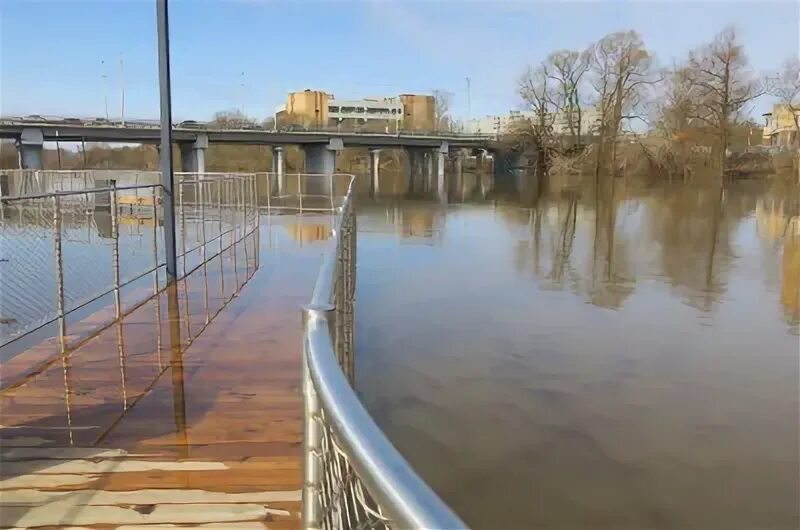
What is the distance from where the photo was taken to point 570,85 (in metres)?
58.6

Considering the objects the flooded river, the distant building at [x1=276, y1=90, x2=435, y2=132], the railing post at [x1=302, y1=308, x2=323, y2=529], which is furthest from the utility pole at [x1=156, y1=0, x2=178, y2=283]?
the distant building at [x1=276, y1=90, x2=435, y2=132]

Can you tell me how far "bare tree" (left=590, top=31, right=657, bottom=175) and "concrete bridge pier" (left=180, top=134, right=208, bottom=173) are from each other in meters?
30.1

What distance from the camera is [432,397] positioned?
553 centimetres

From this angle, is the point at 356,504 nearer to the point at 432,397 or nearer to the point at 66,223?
the point at 432,397

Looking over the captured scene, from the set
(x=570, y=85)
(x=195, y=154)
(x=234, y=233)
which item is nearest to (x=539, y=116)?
(x=570, y=85)

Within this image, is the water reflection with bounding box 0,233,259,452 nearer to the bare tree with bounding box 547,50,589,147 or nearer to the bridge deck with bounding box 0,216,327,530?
the bridge deck with bounding box 0,216,327,530

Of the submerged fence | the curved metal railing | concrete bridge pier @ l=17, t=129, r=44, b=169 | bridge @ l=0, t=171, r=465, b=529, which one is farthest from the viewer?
concrete bridge pier @ l=17, t=129, r=44, b=169

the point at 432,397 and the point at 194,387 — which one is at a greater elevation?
the point at 194,387


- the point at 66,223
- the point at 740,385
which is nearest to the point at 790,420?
the point at 740,385

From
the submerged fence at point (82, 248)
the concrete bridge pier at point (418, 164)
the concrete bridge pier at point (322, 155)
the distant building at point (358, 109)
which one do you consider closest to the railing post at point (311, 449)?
the submerged fence at point (82, 248)

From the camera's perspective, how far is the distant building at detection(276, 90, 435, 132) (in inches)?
3974

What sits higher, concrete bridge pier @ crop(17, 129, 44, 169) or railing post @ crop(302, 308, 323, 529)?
concrete bridge pier @ crop(17, 129, 44, 169)

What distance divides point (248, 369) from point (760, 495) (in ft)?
10.6

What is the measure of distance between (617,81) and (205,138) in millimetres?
30894
